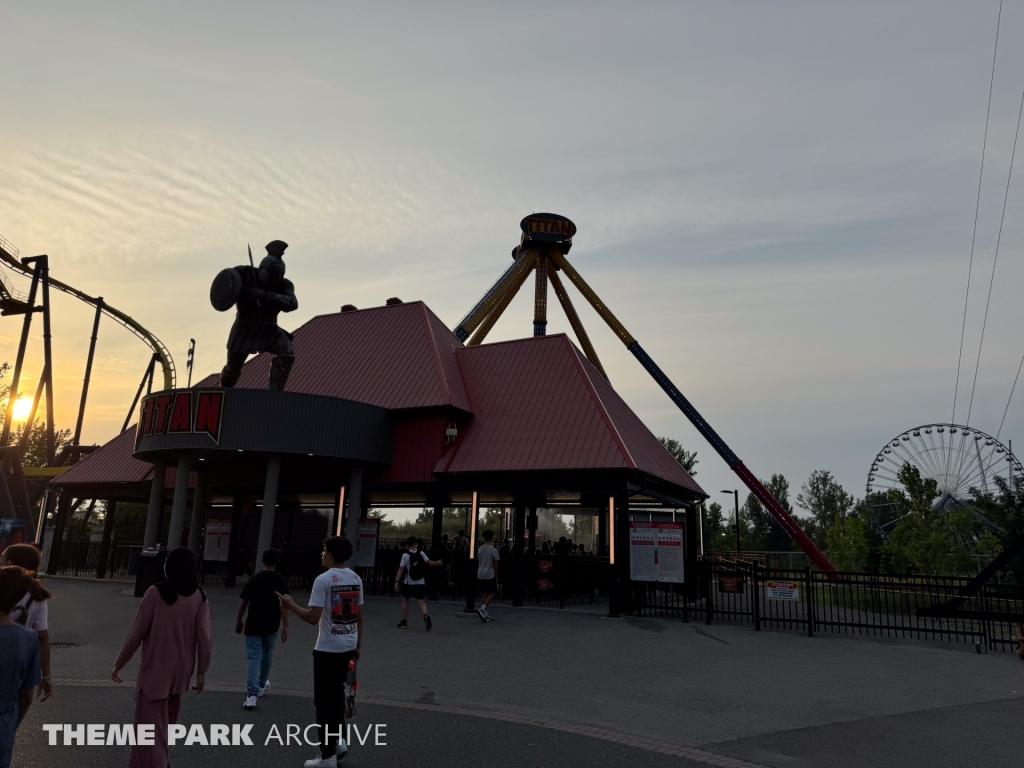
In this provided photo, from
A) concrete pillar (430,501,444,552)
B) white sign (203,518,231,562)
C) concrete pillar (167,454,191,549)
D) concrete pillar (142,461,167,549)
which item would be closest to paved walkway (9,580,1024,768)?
concrete pillar (167,454,191,549)

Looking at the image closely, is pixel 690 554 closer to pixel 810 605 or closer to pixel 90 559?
pixel 810 605

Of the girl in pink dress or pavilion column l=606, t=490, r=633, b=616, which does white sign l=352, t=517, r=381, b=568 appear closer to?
pavilion column l=606, t=490, r=633, b=616

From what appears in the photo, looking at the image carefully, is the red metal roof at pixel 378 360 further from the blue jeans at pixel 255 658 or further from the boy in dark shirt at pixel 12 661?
the boy in dark shirt at pixel 12 661

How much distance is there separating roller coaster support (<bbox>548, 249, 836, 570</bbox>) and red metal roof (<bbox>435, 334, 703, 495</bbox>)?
12917mm

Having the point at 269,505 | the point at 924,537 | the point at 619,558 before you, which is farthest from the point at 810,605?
the point at 924,537

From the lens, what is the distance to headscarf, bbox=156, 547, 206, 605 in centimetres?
514

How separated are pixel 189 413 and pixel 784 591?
1563 centimetres

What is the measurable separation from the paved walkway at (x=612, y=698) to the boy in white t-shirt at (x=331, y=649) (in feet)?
1.72

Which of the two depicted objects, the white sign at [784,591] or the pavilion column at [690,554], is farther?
the pavilion column at [690,554]

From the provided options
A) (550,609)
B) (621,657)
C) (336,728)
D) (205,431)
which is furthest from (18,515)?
(336,728)

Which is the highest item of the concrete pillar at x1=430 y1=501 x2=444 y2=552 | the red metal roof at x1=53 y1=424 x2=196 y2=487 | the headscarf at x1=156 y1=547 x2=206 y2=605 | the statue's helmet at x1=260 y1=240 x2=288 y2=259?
the statue's helmet at x1=260 y1=240 x2=288 y2=259

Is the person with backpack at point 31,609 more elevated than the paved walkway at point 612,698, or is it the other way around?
the person with backpack at point 31,609

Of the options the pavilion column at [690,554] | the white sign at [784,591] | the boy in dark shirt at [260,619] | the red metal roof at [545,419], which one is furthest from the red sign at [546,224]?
the boy in dark shirt at [260,619]

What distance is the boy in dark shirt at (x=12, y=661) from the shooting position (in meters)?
3.78
